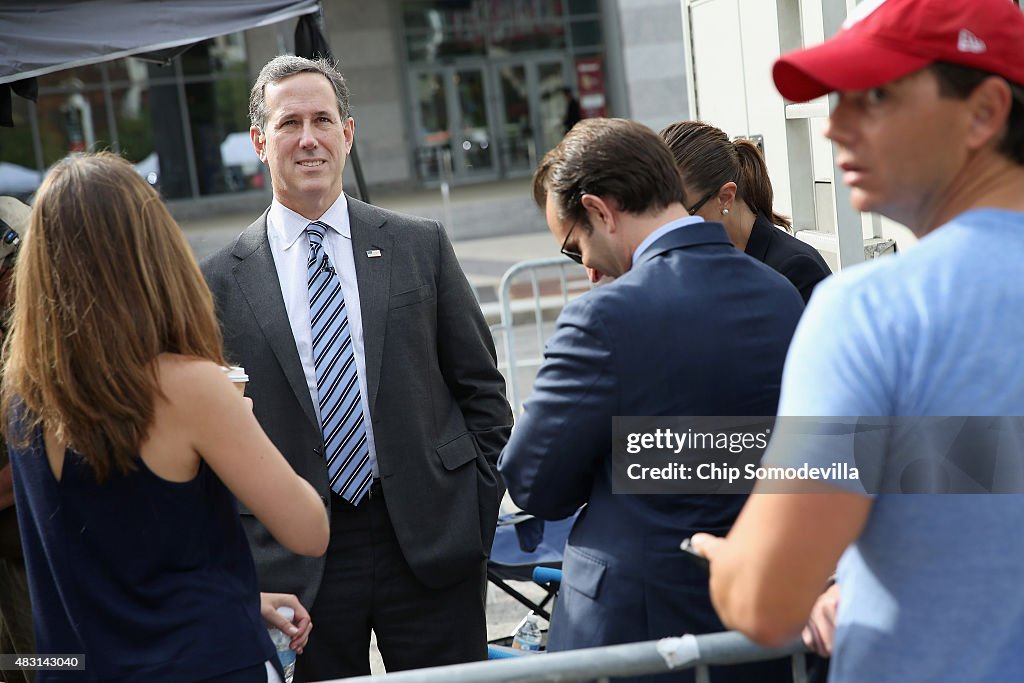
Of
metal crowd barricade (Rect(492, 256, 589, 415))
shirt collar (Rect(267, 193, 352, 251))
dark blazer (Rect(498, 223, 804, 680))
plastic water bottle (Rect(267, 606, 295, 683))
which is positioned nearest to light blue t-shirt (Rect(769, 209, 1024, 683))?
dark blazer (Rect(498, 223, 804, 680))

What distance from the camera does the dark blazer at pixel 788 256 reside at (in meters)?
2.99

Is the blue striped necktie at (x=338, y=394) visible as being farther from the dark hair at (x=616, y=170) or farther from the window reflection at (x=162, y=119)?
the window reflection at (x=162, y=119)

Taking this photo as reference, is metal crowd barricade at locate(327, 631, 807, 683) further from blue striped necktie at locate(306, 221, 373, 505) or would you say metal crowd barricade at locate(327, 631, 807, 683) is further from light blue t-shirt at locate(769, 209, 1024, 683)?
blue striped necktie at locate(306, 221, 373, 505)

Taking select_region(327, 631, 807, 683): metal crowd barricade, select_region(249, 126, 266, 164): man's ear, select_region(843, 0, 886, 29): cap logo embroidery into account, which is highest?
select_region(843, 0, 886, 29): cap logo embroidery

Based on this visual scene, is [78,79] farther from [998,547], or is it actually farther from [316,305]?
[998,547]

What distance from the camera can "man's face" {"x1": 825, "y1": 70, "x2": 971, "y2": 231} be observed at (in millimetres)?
1356

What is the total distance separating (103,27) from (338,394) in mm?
2146

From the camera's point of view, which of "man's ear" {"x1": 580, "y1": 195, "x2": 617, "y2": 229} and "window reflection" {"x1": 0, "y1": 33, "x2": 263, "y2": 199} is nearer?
"man's ear" {"x1": 580, "y1": 195, "x2": 617, "y2": 229}

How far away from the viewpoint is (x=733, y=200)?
3.15 metres

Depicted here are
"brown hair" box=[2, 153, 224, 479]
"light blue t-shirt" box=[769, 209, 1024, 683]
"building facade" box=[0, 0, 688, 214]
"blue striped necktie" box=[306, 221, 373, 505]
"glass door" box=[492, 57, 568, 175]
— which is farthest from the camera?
"glass door" box=[492, 57, 568, 175]

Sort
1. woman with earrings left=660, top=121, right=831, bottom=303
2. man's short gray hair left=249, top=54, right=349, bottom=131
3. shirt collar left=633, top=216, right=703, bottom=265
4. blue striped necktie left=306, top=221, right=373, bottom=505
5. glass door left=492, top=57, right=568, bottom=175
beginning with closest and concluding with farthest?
shirt collar left=633, top=216, right=703, bottom=265, blue striped necktie left=306, top=221, right=373, bottom=505, woman with earrings left=660, top=121, right=831, bottom=303, man's short gray hair left=249, top=54, right=349, bottom=131, glass door left=492, top=57, right=568, bottom=175

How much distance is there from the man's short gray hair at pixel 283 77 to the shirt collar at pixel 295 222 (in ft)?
0.90

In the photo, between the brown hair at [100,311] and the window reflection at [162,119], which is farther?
the window reflection at [162,119]

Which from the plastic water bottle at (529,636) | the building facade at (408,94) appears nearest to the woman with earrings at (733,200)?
the plastic water bottle at (529,636)
